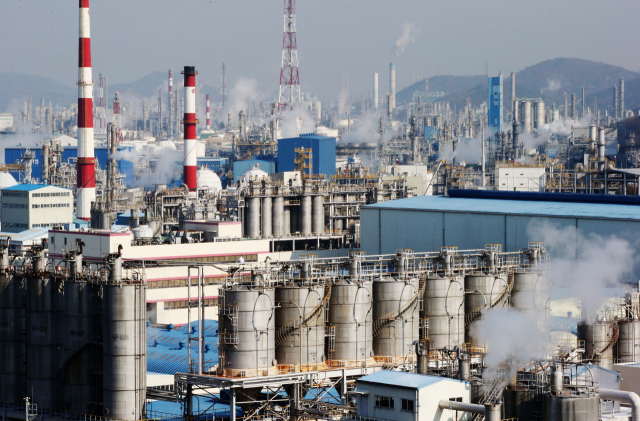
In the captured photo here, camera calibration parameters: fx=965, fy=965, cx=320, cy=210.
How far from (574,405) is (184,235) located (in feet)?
102

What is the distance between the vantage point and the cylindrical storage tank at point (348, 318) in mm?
28312

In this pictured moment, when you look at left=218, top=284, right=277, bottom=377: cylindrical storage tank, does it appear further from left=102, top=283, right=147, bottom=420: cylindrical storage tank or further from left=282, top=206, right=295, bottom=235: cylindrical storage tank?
left=282, top=206, right=295, bottom=235: cylindrical storage tank

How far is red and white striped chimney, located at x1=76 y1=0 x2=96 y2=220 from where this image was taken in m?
67.6

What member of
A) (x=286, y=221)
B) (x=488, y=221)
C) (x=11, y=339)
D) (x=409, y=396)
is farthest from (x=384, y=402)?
(x=286, y=221)

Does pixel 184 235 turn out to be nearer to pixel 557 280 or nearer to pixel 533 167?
pixel 557 280

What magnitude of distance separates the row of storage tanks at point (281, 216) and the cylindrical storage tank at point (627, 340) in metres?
29.1

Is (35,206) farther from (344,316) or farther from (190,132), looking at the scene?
(344,316)

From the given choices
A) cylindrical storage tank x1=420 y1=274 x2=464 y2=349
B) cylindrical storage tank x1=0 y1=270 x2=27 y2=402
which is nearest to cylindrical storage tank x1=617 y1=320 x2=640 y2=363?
cylindrical storage tank x1=420 y1=274 x2=464 y2=349

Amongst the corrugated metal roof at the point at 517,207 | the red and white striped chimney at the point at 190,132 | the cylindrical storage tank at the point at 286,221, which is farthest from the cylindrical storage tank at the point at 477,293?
the red and white striped chimney at the point at 190,132

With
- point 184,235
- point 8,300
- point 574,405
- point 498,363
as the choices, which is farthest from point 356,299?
point 184,235

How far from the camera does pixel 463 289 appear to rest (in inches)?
1220

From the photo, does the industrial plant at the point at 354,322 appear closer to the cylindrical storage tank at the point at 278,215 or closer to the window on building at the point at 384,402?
the window on building at the point at 384,402

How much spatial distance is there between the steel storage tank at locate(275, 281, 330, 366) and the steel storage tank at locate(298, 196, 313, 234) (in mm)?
30691

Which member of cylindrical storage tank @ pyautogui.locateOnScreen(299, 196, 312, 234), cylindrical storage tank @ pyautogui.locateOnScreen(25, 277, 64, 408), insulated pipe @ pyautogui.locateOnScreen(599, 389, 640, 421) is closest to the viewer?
insulated pipe @ pyautogui.locateOnScreen(599, 389, 640, 421)
